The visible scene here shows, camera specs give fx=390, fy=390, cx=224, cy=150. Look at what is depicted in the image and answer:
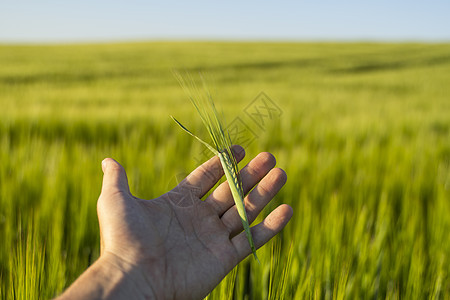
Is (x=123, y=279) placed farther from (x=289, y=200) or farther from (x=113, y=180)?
(x=289, y=200)

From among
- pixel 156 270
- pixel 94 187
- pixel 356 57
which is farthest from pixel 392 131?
pixel 356 57

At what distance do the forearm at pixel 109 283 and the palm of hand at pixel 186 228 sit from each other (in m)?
0.02

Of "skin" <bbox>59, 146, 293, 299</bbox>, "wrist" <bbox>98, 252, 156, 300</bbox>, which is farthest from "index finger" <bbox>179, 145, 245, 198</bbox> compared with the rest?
"wrist" <bbox>98, 252, 156, 300</bbox>

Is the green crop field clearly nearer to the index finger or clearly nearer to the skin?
the skin

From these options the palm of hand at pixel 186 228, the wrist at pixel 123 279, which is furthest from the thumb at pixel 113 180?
the wrist at pixel 123 279

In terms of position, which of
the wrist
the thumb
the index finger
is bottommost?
the wrist

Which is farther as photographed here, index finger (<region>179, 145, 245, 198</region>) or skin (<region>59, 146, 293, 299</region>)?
index finger (<region>179, 145, 245, 198</region>)

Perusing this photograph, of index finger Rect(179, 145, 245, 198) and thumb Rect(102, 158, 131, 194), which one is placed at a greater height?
thumb Rect(102, 158, 131, 194)

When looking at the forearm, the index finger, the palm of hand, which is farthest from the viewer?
the index finger

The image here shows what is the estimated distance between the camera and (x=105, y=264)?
2.29 feet

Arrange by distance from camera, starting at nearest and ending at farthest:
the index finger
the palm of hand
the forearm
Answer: the forearm < the palm of hand < the index finger

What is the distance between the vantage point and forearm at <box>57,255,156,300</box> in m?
0.62

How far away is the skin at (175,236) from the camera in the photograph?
699 mm

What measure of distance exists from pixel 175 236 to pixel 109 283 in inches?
8.2
